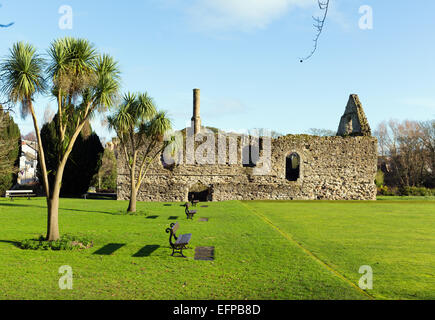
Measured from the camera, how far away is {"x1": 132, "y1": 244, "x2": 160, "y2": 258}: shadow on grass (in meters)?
9.00

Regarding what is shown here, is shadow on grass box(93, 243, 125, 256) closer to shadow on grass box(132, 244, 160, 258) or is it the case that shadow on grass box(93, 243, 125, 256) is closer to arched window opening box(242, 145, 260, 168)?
shadow on grass box(132, 244, 160, 258)

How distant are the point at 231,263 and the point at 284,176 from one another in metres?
22.2

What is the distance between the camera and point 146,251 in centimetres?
942

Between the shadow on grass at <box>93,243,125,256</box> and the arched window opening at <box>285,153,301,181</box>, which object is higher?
the arched window opening at <box>285,153,301,181</box>

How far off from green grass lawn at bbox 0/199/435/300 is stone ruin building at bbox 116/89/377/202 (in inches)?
555

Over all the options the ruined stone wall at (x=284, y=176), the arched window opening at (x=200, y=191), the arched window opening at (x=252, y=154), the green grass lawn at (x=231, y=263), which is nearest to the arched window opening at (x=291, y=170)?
the arched window opening at (x=252, y=154)

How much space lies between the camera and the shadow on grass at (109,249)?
9141 millimetres

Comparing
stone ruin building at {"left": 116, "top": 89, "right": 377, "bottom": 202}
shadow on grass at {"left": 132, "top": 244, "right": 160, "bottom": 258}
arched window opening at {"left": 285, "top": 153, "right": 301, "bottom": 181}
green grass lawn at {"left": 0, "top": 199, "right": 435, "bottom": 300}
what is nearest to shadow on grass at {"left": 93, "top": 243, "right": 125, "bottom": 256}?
green grass lawn at {"left": 0, "top": 199, "right": 435, "bottom": 300}

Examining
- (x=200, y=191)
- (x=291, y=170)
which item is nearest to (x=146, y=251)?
(x=200, y=191)

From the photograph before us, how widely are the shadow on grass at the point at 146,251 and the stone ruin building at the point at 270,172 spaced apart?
17.9m

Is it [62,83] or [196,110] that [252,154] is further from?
[62,83]
